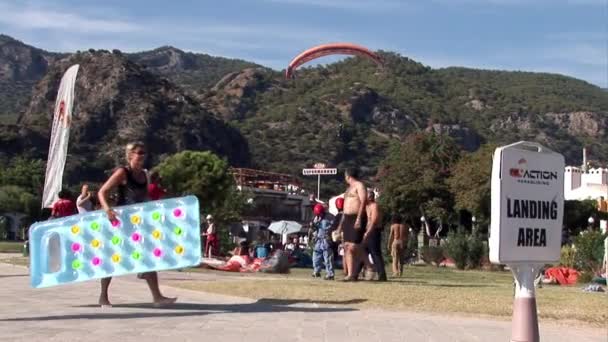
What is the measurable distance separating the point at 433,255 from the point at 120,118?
312 ft

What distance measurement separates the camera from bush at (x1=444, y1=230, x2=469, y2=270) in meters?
31.8

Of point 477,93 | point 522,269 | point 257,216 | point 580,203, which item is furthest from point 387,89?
point 522,269

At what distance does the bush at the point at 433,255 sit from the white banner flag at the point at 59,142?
68.6 feet

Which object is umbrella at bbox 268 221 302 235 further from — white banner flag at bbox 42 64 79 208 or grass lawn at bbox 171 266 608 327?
grass lawn at bbox 171 266 608 327

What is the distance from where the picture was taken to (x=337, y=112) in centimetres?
16212

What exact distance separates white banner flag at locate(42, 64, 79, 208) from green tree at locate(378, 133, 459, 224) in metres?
50.5

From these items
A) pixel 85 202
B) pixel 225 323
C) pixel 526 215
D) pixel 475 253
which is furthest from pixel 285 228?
pixel 526 215

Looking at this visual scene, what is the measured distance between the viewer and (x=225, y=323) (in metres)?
8.80

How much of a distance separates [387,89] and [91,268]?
167061 millimetres

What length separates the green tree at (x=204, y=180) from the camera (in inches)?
3009

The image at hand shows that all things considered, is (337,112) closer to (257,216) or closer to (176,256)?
(257,216)

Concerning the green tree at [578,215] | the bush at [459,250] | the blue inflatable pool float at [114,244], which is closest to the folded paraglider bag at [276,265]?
the blue inflatable pool float at [114,244]

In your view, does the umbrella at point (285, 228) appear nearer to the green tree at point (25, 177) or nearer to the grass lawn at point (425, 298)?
the green tree at point (25, 177)

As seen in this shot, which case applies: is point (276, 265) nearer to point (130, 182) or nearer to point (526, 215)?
point (130, 182)
